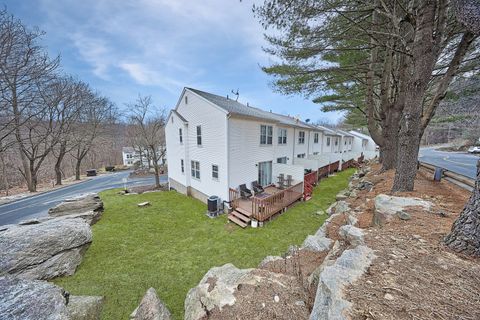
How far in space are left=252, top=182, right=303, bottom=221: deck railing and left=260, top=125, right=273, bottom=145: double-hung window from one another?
140 inches

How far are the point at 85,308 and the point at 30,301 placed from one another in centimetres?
124

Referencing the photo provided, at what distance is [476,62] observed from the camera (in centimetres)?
668

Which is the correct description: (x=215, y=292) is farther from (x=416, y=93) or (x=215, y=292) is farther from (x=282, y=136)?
(x=282, y=136)

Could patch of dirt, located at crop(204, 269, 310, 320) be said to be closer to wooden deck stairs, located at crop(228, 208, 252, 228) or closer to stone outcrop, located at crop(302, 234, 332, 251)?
stone outcrop, located at crop(302, 234, 332, 251)

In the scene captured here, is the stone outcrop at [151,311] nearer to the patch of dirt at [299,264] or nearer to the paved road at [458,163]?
the patch of dirt at [299,264]

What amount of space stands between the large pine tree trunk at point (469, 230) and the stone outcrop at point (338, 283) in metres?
1.06

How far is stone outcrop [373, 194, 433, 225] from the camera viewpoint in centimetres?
375

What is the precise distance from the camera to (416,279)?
74.8 inches

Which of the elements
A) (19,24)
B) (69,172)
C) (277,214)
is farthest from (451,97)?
(69,172)

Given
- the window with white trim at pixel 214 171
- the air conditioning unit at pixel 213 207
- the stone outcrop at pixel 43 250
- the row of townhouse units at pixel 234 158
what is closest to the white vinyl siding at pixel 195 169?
the row of townhouse units at pixel 234 158

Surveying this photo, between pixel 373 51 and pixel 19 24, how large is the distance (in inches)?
679

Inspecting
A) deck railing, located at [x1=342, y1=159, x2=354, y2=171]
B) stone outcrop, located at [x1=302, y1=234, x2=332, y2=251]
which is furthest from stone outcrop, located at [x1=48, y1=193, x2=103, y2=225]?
deck railing, located at [x1=342, y1=159, x2=354, y2=171]

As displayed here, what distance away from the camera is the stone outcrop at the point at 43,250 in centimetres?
465

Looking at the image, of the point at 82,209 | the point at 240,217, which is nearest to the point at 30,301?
the point at 240,217
